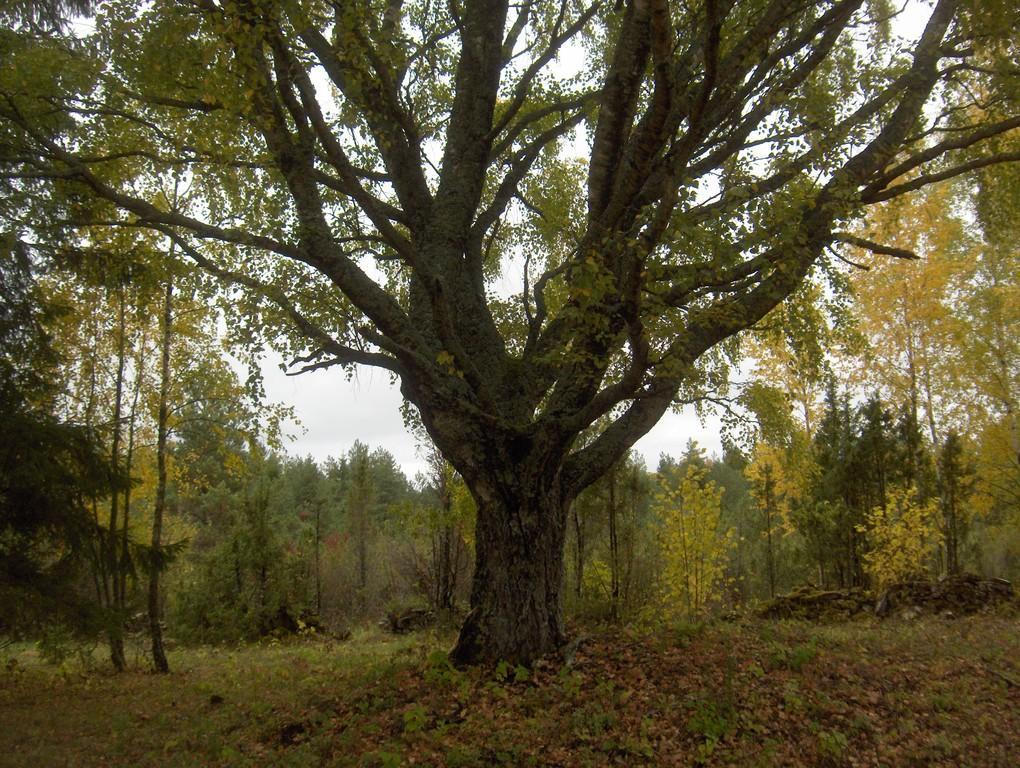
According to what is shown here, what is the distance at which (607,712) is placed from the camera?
5.46 meters

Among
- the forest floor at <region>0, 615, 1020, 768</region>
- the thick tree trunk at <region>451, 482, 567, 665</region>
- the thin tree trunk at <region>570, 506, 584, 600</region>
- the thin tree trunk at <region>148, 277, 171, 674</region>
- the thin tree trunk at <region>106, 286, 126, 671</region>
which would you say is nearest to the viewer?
the forest floor at <region>0, 615, 1020, 768</region>

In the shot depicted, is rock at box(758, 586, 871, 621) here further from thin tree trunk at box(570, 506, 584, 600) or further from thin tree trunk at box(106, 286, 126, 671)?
thin tree trunk at box(106, 286, 126, 671)

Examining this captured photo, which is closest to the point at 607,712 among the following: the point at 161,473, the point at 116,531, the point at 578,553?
the point at 116,531

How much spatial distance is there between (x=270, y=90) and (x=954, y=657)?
818 centimetres

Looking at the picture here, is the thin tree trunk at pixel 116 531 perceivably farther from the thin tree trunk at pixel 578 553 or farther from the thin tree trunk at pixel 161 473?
the thin tree trunk at pixel 578 553

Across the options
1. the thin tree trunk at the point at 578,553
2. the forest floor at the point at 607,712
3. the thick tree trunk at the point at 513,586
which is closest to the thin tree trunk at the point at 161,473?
the forest floor at the point at 607,712

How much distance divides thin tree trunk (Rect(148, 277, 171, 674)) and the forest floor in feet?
5.73

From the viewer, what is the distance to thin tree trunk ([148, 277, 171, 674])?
9492 mm

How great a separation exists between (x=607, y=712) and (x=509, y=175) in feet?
19.1

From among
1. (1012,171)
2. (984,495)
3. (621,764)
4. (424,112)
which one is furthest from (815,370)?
(984,495)

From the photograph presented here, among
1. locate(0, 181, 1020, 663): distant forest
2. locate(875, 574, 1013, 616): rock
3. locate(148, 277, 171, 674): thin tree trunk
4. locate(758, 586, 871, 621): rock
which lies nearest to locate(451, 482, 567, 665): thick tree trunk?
locate(0, 181, 1020, 663): distant forest

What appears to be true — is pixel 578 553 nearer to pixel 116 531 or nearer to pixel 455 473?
pixel 455 473

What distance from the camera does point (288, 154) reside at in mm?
6121

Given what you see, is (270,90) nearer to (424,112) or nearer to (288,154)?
(288,154)
